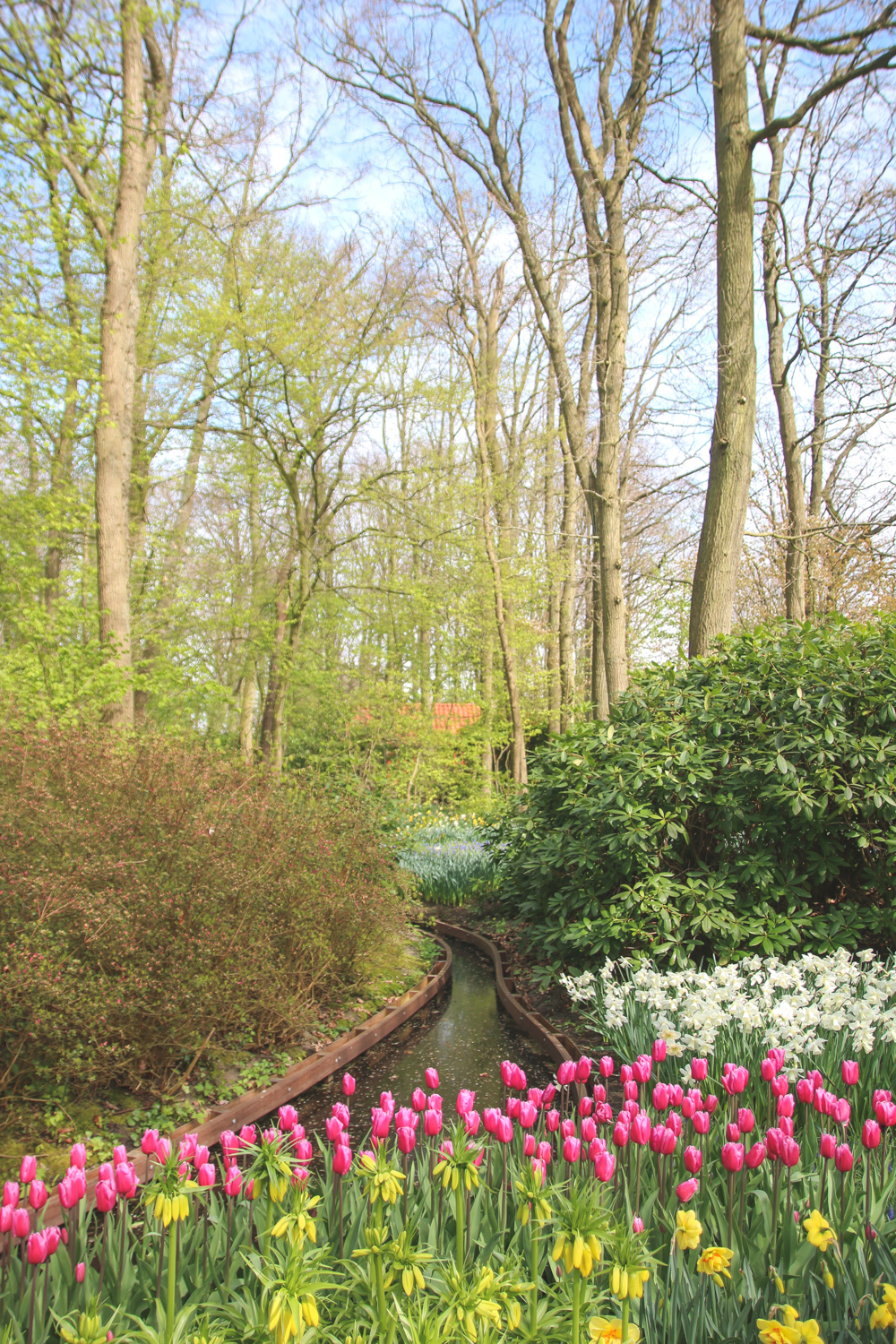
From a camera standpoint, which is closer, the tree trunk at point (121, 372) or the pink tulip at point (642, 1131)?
the pink tulip at point (642, 1131)

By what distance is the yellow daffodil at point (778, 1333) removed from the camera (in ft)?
4.80

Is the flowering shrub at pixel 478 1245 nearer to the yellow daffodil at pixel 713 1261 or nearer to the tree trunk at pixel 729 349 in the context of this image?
the yellow daffodil at pixel 713 1261

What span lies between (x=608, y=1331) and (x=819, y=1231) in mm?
524

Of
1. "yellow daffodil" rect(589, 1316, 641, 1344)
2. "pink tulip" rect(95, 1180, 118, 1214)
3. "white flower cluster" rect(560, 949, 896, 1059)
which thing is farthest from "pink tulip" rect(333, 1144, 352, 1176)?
"white flower cluster" rect(560, 949, 896, 1059)

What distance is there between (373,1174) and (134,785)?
3.03 metres

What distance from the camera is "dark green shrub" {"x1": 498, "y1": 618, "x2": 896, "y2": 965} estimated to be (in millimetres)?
4430

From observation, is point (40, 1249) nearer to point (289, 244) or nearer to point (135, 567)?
point (135, 567)

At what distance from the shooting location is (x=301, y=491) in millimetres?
12500

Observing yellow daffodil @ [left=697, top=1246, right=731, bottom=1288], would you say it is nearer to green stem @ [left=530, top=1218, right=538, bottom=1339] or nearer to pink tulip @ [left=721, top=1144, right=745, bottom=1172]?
pink tulip @ [left=721, top=1144, right=745, bottom=1172]

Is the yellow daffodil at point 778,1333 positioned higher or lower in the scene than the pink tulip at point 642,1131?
lower

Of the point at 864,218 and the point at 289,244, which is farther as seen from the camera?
the point at 289,244

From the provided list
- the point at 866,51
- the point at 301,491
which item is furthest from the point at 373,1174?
the point at 301,491

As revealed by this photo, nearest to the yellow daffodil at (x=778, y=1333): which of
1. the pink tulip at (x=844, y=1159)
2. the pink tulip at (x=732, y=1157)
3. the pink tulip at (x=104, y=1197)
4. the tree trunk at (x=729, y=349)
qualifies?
the pink tulip at (x=732, y=1157)

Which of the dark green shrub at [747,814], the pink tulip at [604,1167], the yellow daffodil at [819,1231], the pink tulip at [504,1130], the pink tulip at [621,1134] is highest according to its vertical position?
Result: the dark green shrub at [747,814]
